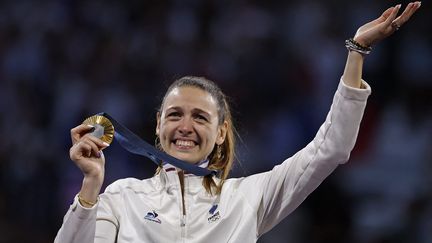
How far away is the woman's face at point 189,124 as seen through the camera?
146 inches

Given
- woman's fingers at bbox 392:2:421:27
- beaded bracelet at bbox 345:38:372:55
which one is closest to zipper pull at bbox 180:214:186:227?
beaded bracelet at bbox 345:38:372:55

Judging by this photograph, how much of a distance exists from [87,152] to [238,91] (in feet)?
A: 12.9

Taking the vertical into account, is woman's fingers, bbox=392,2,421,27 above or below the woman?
above

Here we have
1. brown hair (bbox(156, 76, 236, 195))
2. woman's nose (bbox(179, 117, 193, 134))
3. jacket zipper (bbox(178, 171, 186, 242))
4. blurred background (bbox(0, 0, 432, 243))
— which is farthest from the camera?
blurred background (bbox(0, 0, 432, 243))

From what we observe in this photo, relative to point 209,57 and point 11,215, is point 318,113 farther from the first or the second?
point 11,215

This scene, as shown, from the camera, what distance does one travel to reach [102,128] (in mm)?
3324

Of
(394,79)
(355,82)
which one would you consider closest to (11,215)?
(394,79)

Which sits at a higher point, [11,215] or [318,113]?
[318,113]

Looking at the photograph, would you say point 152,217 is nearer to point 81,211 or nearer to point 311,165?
point 81,211

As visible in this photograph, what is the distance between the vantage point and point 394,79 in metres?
6.93

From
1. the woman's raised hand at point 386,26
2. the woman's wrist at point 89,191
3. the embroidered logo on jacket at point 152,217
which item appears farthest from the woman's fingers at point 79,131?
the woman's raised hand at point 386,26

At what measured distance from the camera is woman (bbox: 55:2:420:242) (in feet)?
10.7

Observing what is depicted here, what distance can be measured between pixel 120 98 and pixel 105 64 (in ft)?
1.76

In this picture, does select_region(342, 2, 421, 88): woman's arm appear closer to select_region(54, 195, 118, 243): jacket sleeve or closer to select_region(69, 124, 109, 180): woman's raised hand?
select_region(69, 124, 109, 180): woman's raised hand
